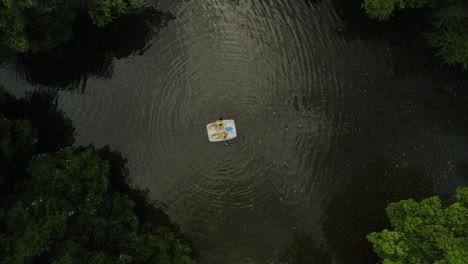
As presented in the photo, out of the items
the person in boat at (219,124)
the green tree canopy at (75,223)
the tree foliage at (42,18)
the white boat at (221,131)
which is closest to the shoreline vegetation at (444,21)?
the white boat at (221,131)

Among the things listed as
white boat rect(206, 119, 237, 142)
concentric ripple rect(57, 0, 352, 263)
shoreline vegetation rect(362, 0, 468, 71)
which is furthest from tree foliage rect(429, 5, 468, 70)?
white boat rect(206, 119, 237, 142)

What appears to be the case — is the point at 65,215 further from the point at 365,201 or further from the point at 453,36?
the point at 453,36

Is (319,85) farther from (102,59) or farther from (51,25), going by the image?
(51,25)

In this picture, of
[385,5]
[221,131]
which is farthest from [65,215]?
[385,5]

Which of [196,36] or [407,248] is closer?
[407,248]

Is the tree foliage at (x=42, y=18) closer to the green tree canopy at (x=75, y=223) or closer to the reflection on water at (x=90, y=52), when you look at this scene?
the reflection on water at (x=90, y=52)

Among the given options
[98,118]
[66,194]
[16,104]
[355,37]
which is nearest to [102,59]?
[98,118]
